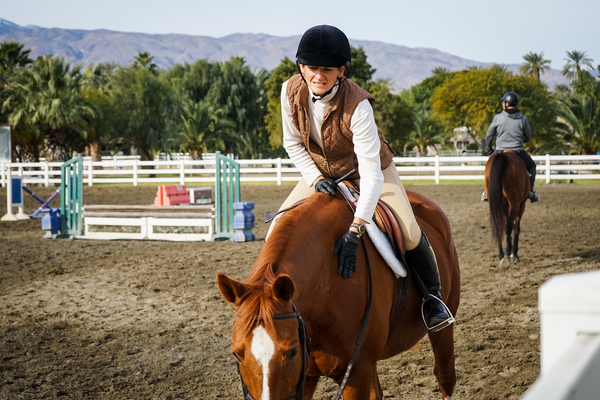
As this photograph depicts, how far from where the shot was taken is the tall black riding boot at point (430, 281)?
3.00 m

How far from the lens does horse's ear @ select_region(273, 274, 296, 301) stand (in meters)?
2.00

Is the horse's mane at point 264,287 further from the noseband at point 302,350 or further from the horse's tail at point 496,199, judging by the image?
the horse's tail at point 496,199

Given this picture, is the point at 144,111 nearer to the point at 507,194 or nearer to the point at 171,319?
the point at 507,194

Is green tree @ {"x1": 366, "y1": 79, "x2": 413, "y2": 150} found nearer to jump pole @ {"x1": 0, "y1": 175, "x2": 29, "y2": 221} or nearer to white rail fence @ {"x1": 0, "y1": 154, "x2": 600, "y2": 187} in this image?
white rail fence @ {"x1": 0, "y1": 154, "x2": 600, "y2": 187}

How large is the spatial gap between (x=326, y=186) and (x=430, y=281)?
797 mm

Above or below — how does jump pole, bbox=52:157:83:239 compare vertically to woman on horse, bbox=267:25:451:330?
below

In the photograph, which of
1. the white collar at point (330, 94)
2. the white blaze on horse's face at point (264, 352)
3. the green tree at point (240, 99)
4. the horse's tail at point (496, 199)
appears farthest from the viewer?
the green tree at point (240, 99)

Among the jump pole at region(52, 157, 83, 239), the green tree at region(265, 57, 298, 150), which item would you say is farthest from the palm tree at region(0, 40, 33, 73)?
the jump pole at region(52, 157, 83, 239)

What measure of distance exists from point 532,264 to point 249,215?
5.05m

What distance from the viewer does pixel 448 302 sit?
12.2 feet

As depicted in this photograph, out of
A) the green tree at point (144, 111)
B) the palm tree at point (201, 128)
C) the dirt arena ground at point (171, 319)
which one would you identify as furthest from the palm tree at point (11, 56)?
the dirt arena ground at point (171, 319)

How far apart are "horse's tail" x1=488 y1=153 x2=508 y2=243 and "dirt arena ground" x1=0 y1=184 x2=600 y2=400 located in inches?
20.6

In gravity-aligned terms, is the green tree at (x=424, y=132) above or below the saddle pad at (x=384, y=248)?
above

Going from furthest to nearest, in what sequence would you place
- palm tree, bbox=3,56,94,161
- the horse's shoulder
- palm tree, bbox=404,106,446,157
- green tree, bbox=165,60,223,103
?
1. palm tree, bbox=404,106,446,157
2. green tree, bbox=165,60,223,103
3. palm tree, bbox=3,56,94,161
4. the horse's shoulder
